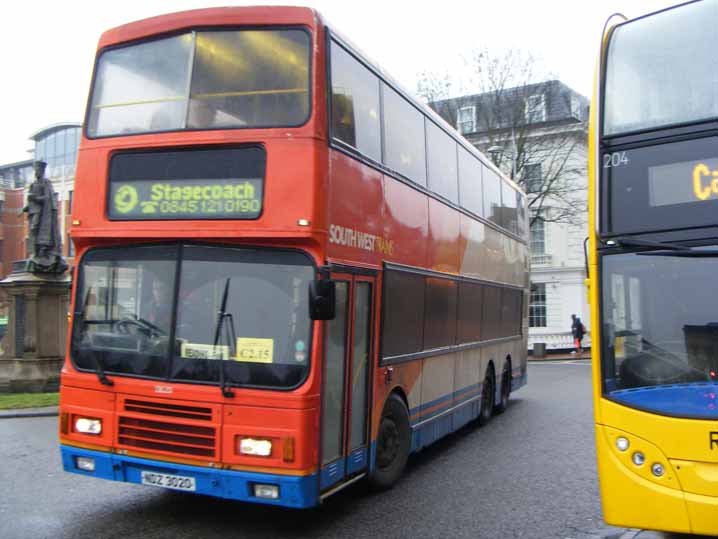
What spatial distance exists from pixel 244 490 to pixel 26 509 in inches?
97.4

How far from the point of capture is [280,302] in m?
5.98

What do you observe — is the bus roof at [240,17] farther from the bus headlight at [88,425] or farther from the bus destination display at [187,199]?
the bus headlight at [88,425]

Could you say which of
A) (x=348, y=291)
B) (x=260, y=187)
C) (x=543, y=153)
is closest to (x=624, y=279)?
(x=348, y=291)

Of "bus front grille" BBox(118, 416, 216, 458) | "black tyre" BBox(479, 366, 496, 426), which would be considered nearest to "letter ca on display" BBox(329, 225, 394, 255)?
"bus front grille" BBox(118, 416, 216, 458)

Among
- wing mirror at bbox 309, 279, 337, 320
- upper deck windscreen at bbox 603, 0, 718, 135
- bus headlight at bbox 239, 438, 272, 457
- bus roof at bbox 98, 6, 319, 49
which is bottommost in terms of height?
bus headlight at bbox 239, 438, 272, 457

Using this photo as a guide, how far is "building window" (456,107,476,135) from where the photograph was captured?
3434cm

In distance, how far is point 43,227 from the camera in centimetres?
1723

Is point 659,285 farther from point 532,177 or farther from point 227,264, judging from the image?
point 532,177

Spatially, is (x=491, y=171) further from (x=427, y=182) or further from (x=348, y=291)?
(x=348, y=291)

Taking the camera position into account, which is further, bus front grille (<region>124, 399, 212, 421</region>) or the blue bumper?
bus front grille (<region>124, 399, 212, 421</region>)

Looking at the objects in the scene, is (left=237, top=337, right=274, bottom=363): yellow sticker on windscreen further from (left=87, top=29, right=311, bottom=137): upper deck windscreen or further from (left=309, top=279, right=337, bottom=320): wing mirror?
(left=87, top=29, right=311, bottom=137): upper deck windscreen

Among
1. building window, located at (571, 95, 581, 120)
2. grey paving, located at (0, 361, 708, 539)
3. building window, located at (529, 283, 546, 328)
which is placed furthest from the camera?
building window, located at (529, 283, 546, 328)

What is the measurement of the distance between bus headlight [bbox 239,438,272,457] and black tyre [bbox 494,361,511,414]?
29.2 ft

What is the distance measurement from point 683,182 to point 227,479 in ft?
13.4
